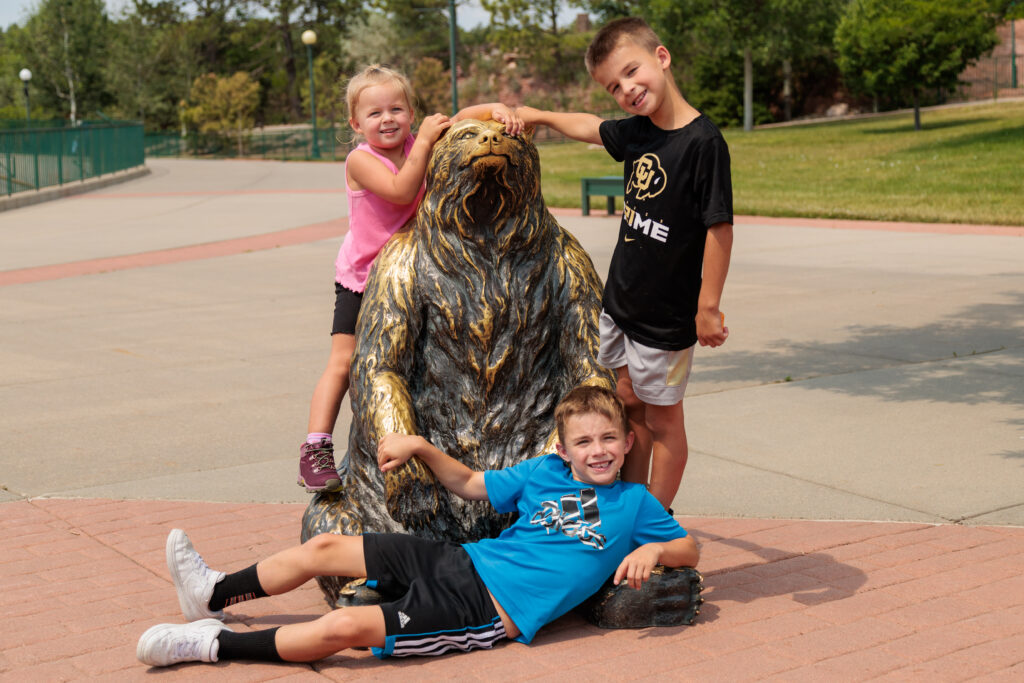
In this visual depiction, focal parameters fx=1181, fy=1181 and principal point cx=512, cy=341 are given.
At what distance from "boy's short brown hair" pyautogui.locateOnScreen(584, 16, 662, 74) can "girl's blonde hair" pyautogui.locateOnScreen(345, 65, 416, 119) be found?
68 centimetres

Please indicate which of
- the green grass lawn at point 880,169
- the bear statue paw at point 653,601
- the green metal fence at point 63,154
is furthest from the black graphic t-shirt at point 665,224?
the green metal fence at point 63,154

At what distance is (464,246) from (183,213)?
1862cm

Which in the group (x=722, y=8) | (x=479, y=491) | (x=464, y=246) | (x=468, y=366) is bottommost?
(x=479, y=491)

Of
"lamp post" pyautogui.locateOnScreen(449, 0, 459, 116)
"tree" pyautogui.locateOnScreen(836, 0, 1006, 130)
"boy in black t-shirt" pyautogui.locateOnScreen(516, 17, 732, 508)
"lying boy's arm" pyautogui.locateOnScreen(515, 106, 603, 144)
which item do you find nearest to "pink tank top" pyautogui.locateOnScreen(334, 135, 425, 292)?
"lying boy's arm" pyautogui.locateOnScreen(515, 106, 603, 144)

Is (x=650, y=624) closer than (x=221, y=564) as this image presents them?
Yes

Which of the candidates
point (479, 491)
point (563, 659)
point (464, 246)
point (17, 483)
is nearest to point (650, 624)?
point (563, 659)

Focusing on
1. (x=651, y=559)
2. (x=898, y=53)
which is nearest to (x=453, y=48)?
(x=898, y=53)

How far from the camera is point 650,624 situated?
3580 millimetres

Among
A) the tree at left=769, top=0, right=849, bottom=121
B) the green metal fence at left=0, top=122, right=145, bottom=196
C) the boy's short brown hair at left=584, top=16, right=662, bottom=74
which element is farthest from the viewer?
the tree at left=769, top=0, right=849, bottom=121

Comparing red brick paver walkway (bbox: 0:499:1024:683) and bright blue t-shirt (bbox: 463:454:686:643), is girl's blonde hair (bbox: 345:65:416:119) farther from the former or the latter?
red brick paver walkway (bbox: 0:499:1024:683)

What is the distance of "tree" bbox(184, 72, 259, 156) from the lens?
50000 millimetres

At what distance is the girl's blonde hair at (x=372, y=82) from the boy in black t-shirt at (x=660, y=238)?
0.46m

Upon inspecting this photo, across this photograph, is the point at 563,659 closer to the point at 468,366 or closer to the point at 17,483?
the point at 468,366

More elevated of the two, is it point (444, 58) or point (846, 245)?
point (444, 58)
